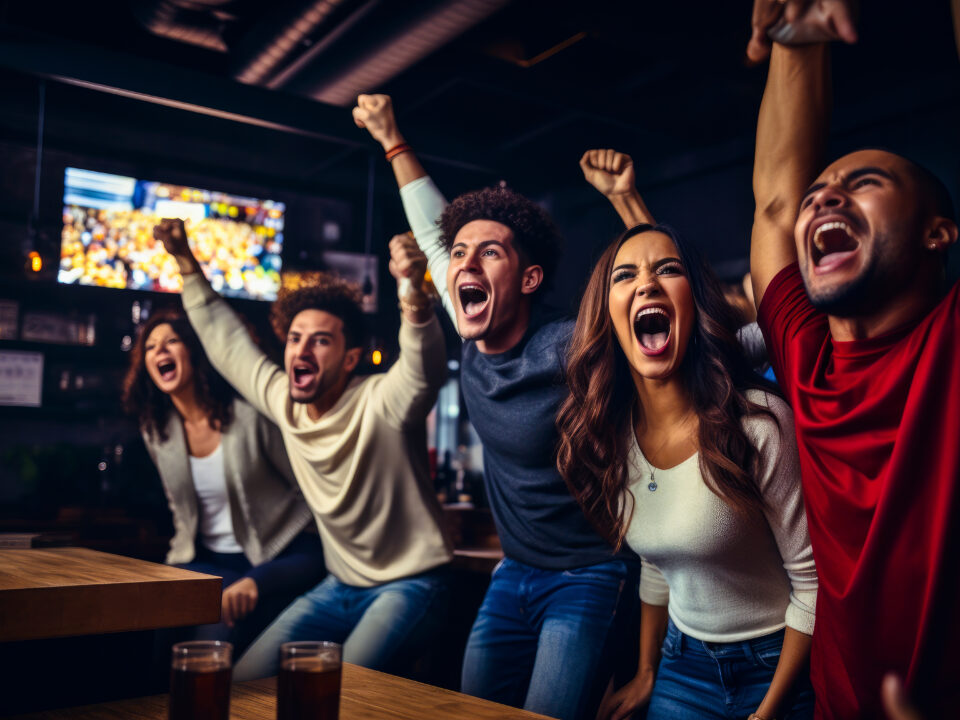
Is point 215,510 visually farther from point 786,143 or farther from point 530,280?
point 786,143

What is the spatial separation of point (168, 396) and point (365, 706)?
2386mm

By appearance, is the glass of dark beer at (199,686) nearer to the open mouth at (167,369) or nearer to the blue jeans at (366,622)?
the blue jeans at (366,622)

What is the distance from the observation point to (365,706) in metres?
1.36

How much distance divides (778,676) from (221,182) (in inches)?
118

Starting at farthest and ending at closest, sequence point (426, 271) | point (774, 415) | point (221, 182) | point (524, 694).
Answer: point (221, 182) → point (426, 271) → point (524, 694) → point (774, 415)

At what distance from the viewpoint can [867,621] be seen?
5.08ft

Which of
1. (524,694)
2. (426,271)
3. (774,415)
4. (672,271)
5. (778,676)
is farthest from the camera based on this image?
(426,271)

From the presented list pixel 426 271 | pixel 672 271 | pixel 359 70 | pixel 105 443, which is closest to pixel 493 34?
pixel 359 70

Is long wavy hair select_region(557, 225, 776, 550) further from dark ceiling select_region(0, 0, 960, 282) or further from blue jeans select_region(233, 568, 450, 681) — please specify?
blue jeans select_region(233, 568, 450, 681)

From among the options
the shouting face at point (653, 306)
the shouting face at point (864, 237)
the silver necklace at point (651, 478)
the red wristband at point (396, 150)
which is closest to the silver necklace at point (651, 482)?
the silver necklace at point (651, 478)

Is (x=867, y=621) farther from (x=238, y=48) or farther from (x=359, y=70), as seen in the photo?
(x=238, y=48)

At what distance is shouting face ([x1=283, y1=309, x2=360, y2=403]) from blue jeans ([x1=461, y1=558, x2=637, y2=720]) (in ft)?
3.80

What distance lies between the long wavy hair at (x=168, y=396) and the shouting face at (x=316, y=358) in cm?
33

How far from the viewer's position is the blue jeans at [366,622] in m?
2.88
